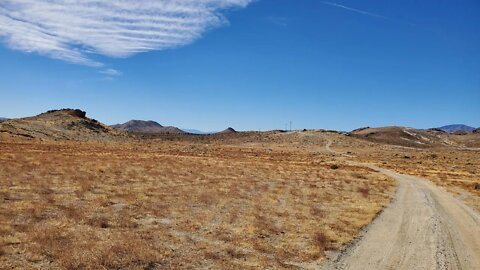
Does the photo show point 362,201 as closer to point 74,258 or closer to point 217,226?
point 217,226

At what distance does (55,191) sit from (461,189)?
4128 cm

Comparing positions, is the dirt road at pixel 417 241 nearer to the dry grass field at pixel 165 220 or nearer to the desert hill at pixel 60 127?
the dry grass field at pixel 165 220

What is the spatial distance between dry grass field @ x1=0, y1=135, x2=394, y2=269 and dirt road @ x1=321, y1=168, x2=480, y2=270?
3.35ft

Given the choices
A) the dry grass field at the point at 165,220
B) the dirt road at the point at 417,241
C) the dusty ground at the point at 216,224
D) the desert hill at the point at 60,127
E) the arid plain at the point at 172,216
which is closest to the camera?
the dry grass field at the point at 165,220

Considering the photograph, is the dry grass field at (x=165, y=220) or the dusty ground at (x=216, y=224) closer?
the dry grass field at (x=165, y=220)

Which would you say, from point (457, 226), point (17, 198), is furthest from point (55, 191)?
point (457, 226)

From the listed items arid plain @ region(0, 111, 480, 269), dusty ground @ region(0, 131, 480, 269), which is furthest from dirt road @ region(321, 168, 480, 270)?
arid plain @ region(0, 111, 480, 269)

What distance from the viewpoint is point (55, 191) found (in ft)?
91.9

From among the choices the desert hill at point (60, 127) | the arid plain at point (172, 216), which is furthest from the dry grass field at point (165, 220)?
the desert hill at point (60, 127)

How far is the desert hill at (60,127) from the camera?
352 ft

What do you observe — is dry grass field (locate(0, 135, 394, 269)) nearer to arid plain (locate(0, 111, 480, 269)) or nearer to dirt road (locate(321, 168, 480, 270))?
arid plain (locate(0, 111, 480, 269))

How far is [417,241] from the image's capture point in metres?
19.2

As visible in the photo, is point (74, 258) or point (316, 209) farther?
point (316, 209)

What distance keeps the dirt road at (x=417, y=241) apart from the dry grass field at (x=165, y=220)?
1.02 meters
